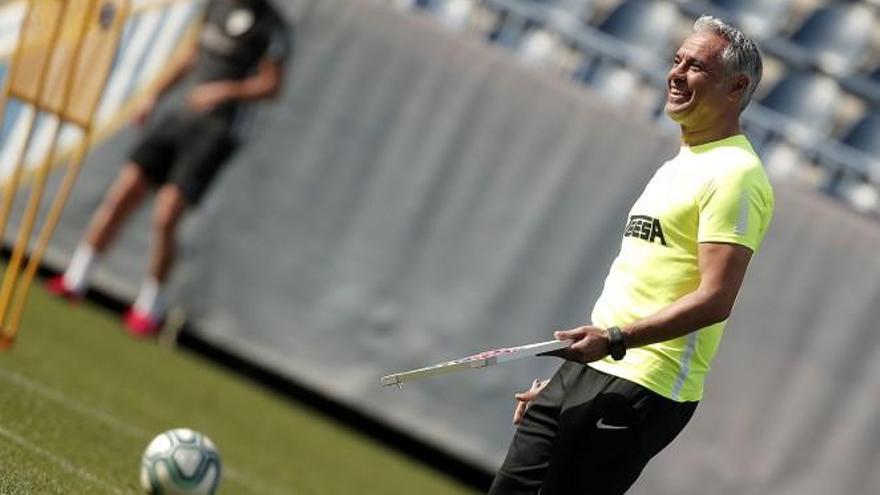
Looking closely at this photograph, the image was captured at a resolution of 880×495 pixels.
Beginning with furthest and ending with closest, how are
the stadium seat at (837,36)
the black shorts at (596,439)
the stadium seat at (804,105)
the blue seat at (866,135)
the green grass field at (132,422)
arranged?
1. the stadium seat at (837,36)
2. the blue seat at (866,135)
3. the stadium seat at (804,105)
4. the green grass field at (132,422)
5. the black shorts at (596,439)

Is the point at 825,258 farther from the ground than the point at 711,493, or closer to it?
farther from the ground

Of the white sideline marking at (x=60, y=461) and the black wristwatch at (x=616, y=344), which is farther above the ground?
the black wristwatch at (x=616, y=344)

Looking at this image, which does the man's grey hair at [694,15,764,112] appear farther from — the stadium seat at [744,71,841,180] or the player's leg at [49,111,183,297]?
the stadium seat at [744,71,841,180]

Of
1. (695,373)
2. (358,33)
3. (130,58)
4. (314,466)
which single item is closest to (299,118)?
(358,33)

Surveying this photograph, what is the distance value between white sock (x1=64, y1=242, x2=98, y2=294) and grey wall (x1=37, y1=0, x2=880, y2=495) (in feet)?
1.69

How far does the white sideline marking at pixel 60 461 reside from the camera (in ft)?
18.7

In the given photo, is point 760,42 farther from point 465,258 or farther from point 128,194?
point 128,194

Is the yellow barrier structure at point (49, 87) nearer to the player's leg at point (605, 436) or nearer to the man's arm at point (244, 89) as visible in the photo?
the man's arm at point (244, 89)

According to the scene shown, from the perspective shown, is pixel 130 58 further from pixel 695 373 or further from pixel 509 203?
pixel 695 373

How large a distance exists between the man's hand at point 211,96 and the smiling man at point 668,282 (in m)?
6.27

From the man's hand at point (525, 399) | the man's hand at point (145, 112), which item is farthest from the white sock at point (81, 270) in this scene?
the man's hand at point (525, 399)

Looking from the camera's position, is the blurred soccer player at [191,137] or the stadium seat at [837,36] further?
the stadium seat at [837,36]

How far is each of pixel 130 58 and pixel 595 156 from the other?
10.3 feet

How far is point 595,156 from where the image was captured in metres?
9.73
